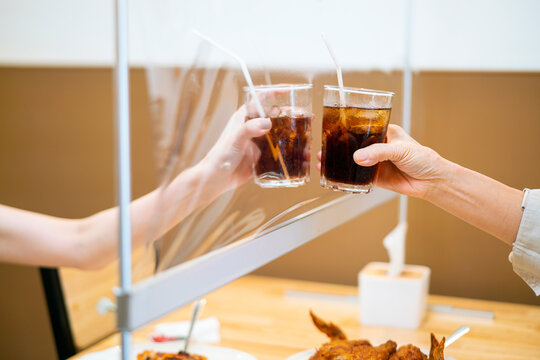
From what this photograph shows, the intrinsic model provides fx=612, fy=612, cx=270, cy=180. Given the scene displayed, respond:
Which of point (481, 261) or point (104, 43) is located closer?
point (481, 261)

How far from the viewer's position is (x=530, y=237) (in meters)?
1.14

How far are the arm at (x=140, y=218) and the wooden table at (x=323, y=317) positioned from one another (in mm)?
314

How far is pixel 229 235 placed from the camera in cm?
91

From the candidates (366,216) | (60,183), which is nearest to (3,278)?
(60,183)

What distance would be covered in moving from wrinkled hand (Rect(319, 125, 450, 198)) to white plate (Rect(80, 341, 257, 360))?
1.48 ft

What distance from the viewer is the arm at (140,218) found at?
2.51 feet

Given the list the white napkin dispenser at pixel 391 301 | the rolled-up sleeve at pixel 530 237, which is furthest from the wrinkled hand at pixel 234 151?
the white napkin dispenser at pixel 391 301

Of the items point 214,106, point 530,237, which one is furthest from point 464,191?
point 214,106

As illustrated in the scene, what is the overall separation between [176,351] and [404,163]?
1.93 feet

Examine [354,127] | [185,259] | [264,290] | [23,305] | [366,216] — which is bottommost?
[23,305]

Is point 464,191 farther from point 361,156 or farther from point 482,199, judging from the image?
point 361,156

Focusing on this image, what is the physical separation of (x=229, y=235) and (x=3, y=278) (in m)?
1.72

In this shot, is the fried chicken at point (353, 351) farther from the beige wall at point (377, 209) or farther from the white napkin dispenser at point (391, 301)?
the beige wall at point (377, 209)

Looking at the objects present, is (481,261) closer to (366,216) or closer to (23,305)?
(366,216)
